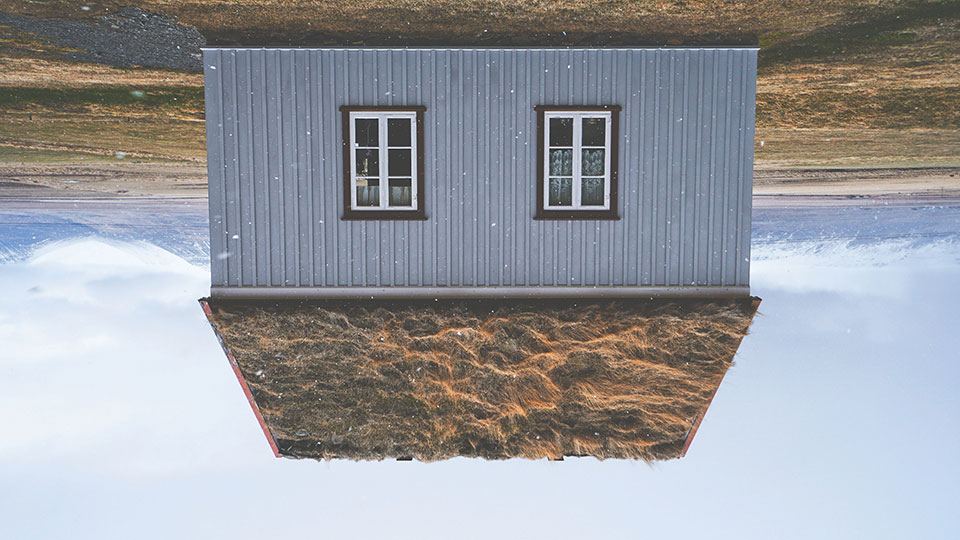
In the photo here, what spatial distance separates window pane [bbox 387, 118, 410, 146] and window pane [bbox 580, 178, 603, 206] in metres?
2.68

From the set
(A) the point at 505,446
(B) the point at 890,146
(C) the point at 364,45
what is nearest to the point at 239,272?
(C) the point at 364,45

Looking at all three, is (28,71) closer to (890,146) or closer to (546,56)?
(546,56)

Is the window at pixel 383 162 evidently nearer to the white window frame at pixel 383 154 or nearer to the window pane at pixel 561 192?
the white window frame at pixel 383 154

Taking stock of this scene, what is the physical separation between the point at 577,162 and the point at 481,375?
3.42 metres

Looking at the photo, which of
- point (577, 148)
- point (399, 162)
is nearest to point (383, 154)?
point (399, 162)

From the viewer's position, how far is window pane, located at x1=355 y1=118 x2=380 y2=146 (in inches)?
311

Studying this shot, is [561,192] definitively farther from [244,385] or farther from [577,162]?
[244,385]

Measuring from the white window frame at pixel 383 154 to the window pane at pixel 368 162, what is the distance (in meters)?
0.05

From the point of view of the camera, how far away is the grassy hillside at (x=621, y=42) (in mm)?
9695

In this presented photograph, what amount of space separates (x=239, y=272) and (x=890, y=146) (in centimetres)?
1404

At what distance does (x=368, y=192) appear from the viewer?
799 cm

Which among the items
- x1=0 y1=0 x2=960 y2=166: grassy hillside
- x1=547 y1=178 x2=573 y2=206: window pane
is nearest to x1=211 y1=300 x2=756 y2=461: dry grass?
x1=547 y1=178 x2=573 y2=206: window pane

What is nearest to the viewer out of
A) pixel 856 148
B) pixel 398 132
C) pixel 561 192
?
pixel 398 132

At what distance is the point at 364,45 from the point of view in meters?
7.81
